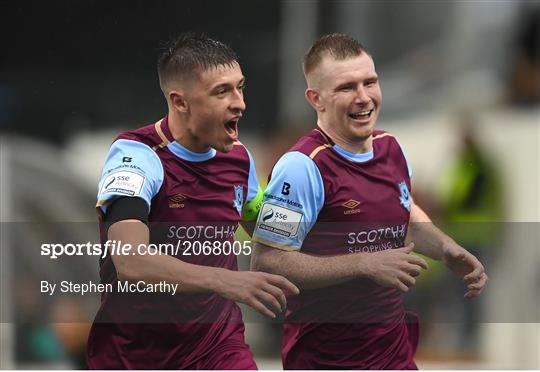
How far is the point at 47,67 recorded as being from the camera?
212 inches

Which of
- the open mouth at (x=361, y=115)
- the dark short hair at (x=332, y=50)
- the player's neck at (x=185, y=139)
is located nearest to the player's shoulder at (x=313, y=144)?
the open mouth at (x=361, y=115)

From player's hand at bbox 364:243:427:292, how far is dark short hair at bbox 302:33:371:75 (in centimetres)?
67

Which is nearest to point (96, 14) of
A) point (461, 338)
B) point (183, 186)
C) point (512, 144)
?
point (183, 186)

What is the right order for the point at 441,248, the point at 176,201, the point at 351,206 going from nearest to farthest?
the point at 176,201, the point at 351,206, the point at 441,248

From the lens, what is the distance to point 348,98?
4312mm

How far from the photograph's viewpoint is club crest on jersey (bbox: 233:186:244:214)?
4.30 metres

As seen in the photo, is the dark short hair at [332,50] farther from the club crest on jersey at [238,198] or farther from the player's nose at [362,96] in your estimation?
the club crest on jersey at [238,198]

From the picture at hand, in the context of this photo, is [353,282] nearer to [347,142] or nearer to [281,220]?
[281,220]

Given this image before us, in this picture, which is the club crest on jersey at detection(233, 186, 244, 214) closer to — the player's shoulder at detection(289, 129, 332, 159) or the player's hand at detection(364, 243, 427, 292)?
the player's shoulder at detection(289, 129, 332, 159)

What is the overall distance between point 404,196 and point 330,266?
0.37 metres

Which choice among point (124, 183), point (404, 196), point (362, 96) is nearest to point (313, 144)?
point (362, 96)

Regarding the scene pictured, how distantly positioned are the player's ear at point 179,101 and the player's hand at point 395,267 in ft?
2.54

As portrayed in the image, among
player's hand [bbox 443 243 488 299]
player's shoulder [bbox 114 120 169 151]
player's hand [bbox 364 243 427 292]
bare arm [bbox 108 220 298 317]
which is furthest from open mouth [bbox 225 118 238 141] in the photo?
player's hand [bbox 443 243 488 299]

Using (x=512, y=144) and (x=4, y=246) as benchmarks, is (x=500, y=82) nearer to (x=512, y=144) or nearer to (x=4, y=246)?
(x=512, y=144)
